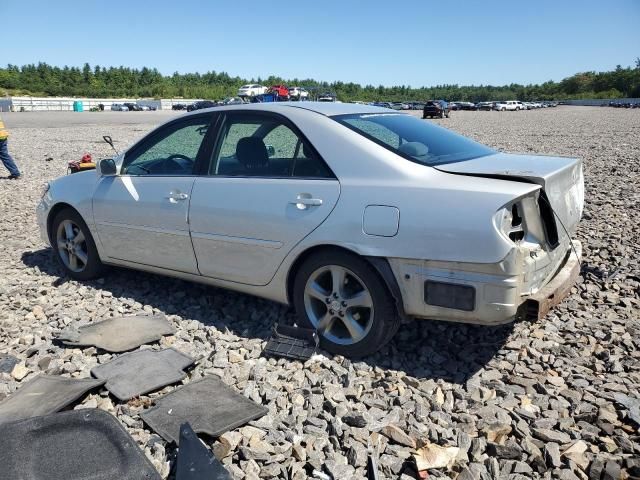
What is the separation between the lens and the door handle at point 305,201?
11.9 ft

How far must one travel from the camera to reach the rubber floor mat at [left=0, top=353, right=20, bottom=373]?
3693 millimetres

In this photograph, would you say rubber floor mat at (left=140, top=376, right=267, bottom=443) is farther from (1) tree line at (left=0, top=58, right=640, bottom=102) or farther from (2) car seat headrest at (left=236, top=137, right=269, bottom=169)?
(1) tree line at (left=0, top=58, right=640, bottom=102)

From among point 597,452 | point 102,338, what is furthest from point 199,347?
point 597,452

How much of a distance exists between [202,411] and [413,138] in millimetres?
2341

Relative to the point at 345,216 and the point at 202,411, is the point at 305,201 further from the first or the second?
the point at 202,411

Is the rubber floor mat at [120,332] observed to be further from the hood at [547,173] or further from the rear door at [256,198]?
the hood at [547,173]

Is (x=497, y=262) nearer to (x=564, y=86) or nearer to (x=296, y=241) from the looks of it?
(x=296, y=241)

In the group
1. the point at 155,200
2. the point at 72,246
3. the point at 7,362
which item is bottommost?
the point at 7,362

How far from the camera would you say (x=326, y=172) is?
12.2 ft

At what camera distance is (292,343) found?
3863mm

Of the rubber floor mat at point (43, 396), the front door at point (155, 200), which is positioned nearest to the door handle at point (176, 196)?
the front door at point (155, 200)

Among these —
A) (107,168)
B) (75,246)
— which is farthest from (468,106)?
(107,168)

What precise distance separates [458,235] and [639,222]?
15.9 ft

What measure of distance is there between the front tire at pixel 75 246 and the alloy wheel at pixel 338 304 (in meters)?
2.49
